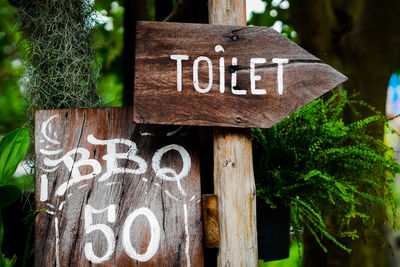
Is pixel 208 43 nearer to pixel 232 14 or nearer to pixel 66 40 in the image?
pixel 232 14

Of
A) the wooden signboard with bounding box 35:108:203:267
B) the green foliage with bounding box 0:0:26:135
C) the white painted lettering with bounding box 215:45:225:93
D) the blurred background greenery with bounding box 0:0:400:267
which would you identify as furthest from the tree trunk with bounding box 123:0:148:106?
the green foliage with bounding box 0:0:26:135

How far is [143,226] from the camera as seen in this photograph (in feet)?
3.22

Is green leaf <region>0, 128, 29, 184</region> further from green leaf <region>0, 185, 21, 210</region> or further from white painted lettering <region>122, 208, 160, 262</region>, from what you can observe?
white painted lettering <region>122, 208, 160, 262</region>

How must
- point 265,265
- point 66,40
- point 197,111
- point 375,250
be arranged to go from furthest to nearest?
point 265,265, point 375,250, point 66,40, point 197,111

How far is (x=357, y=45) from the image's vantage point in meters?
1.98

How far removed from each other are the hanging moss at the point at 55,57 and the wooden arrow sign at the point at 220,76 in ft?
1.01

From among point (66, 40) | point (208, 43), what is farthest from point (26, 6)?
point (208, 43)

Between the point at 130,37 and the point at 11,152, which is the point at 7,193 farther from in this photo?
the point at 130,37

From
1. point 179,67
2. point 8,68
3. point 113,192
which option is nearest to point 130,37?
point 179,67

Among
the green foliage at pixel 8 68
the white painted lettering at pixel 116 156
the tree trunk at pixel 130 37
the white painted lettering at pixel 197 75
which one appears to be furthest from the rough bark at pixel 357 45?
the green foliage at pixel 8 68

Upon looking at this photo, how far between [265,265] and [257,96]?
3093mm

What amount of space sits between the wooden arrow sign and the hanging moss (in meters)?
0.31

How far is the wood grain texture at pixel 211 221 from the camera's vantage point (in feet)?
3.19

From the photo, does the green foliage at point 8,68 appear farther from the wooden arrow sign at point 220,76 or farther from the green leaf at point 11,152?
the wooden arrow sign at point 220,76
